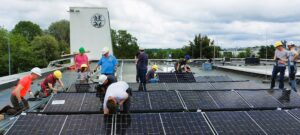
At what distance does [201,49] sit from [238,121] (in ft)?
228

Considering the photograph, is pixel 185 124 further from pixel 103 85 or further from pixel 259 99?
pixel 259 99

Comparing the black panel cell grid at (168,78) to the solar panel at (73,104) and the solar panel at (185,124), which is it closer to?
the solar panel at (73,104)

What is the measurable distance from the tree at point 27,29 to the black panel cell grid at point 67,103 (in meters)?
95.3

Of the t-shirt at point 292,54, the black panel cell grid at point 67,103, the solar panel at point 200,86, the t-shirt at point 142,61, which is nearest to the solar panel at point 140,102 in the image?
the black panel cell grid at point 67,103

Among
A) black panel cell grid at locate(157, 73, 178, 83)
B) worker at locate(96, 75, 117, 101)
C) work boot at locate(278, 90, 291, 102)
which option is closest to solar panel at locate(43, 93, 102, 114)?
worker at locate(96, 75, 117, 101)

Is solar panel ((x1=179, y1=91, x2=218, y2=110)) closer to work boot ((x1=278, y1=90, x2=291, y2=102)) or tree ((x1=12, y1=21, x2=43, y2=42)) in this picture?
work boot ((x1=278, y1=90, x2=291, y2=102))

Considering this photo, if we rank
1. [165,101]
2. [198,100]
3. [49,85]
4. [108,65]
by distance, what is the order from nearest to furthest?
[165,101] → [198,100] → [49,85] → [108,65]

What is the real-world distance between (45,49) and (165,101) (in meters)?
77.6

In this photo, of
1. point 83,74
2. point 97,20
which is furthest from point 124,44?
point 83,74

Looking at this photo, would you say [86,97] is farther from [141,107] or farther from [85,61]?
[85,61]

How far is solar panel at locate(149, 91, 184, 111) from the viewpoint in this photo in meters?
6.96

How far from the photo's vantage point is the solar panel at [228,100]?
7238 mm

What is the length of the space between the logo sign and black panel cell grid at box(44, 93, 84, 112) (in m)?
21.3

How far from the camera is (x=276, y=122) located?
5.71 meters
